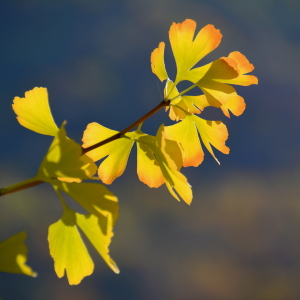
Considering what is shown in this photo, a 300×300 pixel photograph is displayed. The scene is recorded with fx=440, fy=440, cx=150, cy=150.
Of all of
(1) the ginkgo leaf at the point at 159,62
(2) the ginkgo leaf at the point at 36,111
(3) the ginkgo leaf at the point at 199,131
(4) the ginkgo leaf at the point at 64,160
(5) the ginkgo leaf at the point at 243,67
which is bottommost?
(3) the ginkgo leaf at the point at 199,131

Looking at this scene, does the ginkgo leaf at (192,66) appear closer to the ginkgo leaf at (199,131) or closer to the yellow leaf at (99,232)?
the ginkgo leaf at (199,131)

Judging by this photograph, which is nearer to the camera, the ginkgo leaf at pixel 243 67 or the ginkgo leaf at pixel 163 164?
the ginkgo leaf at pixel 163 164

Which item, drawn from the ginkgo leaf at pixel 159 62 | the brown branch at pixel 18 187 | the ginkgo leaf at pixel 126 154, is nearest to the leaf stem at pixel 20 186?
the brown branch at pixel 18 187

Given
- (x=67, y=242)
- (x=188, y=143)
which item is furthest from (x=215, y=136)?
(x=67, y=242)

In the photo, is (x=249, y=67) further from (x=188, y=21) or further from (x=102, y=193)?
(x=102, y=193)

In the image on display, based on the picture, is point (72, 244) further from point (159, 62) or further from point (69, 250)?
point (159, 62)

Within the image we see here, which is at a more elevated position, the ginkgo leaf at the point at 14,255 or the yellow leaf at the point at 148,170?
the ginkgo leaf at the point at 14,255

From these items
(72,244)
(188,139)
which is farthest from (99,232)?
(188,139)
